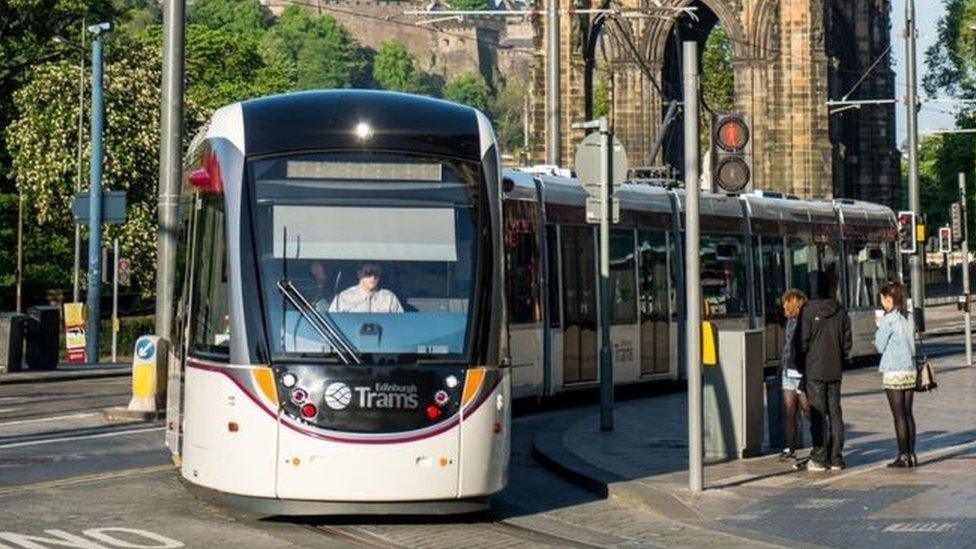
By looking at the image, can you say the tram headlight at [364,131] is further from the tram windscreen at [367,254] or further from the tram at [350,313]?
the tram windscreen at [367,254]

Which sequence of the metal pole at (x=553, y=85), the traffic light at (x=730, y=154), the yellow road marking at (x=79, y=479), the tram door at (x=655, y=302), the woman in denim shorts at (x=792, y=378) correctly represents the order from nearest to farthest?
the yellow road marking at (x=79, y=479), the traffic light at (x=730, y=154), the woman in denim shorts at (x=792, y=378), the tram door at (x=655, y=302), the metal pole at (x=553, y=85)

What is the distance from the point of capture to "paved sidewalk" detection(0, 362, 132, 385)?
124 ft

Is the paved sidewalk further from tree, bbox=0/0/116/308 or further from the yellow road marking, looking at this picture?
the yellow road marking

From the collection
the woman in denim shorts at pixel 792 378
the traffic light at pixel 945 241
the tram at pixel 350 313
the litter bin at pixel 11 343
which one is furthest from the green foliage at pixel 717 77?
the tram at pixel 350 313

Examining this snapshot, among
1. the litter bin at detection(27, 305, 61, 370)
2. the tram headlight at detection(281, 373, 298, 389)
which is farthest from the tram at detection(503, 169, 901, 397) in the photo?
the litter bin at detection(27, 305, 61, 370)

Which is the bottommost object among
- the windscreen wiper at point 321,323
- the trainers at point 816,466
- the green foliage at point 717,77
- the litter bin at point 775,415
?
the trainers at point 816,466

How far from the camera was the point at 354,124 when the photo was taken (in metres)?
15.0

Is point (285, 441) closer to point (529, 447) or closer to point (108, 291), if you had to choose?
point (529, 447)

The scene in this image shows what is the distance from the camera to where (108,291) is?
78.6 meters

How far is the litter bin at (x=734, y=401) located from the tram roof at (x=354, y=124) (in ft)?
14.3

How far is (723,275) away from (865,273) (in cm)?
707

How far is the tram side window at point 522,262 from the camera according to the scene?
23891 millimetres

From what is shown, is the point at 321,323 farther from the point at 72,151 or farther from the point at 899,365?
the point at 72,151

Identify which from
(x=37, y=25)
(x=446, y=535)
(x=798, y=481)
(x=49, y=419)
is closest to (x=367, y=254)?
(x=446, y=535)
